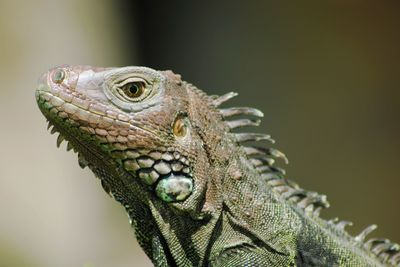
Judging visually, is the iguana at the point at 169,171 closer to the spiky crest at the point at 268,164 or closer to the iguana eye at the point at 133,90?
the iguana eye at the point at 133,90

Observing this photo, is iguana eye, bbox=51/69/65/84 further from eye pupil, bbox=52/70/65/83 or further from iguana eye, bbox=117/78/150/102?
iguana eye, bbox=117/78/150/102

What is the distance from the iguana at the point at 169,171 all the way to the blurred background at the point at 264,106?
5.94 metres

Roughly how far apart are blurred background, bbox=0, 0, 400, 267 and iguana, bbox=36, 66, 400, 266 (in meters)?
5.94

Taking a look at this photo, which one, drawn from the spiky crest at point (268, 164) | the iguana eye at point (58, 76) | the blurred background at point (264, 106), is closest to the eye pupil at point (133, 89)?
the iguana eye at point (58, 76)

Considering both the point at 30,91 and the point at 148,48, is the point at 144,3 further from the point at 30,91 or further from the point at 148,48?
the point at 30,91

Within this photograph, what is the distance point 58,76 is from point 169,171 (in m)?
0.64

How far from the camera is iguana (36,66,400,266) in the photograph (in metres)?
2.91

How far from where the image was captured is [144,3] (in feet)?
38.7

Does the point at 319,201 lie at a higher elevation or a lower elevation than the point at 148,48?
lower

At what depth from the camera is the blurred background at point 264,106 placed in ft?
30.8

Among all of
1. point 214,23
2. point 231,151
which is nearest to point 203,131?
point 231,151

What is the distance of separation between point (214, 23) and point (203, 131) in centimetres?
816

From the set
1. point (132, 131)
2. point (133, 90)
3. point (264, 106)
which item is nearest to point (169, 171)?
point (132, 131)

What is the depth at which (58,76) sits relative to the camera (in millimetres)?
2959
